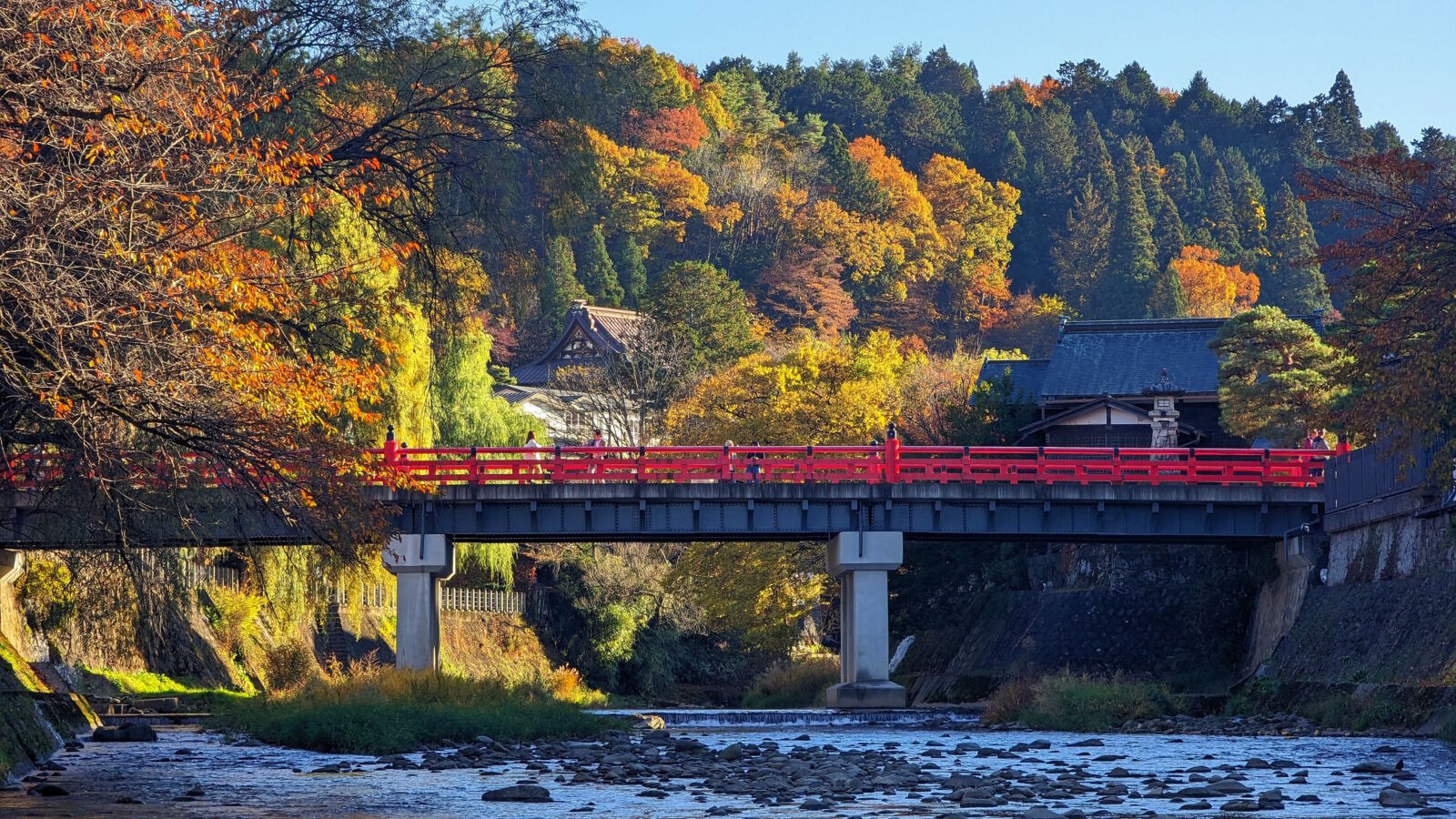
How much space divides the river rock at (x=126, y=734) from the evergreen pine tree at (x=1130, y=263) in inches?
3306

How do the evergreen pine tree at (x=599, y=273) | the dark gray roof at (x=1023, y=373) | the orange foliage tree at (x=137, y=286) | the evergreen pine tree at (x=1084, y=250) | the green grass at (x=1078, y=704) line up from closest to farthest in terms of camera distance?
the orange foliage tree at (x=137, y=286)
the green grass at (x=1078, y=704)
the dark gray roof at (x=1023, y=373)
the evergreen pine tree at (x=599, y=273)
the evergreen pine tree at (x=1084, y=250)

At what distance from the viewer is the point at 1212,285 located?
10638cm

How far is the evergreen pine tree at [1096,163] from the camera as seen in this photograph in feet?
389

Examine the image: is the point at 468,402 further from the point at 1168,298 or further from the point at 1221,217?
the point at 1221,217

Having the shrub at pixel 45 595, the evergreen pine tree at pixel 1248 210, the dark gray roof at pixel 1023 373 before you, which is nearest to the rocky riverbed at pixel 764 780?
the shrub at pixel 45 595

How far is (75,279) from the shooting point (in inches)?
510

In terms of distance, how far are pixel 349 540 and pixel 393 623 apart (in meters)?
43.5

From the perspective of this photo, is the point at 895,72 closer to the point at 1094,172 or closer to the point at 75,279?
the point at 1094,172

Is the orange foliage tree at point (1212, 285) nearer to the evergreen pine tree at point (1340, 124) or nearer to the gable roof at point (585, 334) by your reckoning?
the evergreen pine tree at point (1340, 124)

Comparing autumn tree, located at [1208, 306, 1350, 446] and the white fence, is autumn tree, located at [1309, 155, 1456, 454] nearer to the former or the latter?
autumn tree, located at [1208, 306, 1350, 446]

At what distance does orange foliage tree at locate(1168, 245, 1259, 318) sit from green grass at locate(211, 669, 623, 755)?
78.9 m

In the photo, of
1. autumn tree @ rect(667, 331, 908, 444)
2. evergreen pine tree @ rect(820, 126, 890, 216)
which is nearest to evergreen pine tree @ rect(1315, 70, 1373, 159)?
evergreen pine tree @ rect(820, 126, 890, 216)

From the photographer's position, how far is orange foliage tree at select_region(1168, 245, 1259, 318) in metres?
104

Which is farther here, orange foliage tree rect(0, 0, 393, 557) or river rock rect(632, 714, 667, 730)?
river rock rect(632, 714, 667, 730)
